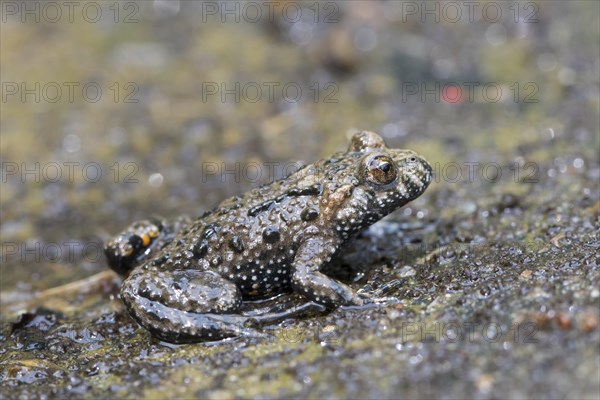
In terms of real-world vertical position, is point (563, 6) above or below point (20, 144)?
above

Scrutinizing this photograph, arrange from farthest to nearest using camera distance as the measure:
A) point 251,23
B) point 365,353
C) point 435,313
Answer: point 251,23 → point 435,313 → point 365,353

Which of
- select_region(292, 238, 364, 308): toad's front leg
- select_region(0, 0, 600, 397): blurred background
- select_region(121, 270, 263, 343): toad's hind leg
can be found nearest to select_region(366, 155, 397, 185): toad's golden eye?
select_region(292, 238, 364, 308): toad's front leg

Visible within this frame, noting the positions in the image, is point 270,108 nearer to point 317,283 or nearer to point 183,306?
point 317,283

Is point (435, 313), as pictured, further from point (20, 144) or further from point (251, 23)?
point (251, 23)

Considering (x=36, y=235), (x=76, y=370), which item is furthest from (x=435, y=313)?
(x=36, y=235)

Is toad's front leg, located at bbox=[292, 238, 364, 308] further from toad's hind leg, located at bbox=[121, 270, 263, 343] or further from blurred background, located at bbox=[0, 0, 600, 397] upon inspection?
blurred background, located at bbox=[0, 0, 600, 397]

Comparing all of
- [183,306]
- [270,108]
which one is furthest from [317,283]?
[270,108]
